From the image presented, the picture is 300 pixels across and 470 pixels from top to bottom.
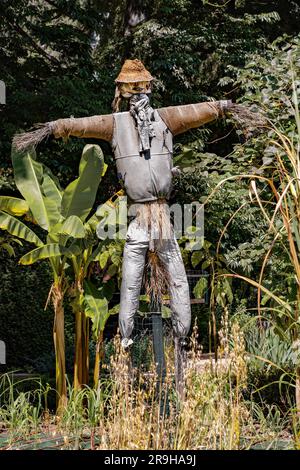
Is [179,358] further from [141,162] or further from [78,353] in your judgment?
[141,162]

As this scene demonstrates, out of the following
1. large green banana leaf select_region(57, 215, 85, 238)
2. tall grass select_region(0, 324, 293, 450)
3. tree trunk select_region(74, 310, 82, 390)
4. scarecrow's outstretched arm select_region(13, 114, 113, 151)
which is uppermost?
scarecrow's outstretched arm select_region(13, 114, 113, 151)

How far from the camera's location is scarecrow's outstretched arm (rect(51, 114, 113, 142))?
5352 millimetres

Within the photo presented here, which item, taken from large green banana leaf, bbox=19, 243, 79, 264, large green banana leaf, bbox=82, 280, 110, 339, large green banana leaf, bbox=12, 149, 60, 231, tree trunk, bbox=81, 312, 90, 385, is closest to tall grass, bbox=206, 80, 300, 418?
large green banana leaf, bbox=82, 280, 110, 339

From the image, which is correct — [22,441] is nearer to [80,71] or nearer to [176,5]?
[80,71]

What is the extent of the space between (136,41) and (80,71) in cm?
133

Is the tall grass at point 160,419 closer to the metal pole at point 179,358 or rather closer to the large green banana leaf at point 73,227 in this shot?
the metal pole at point 179,358

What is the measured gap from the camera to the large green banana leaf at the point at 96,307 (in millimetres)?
6031

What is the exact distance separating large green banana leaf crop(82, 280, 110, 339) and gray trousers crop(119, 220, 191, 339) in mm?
649

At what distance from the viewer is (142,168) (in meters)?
5.33

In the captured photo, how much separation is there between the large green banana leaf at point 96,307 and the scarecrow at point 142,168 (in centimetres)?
67

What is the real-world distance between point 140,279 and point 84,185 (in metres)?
1.15

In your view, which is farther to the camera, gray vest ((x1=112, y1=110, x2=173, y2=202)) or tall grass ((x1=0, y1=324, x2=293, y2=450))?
gray vest ((x1=112, y1=110, x2=173, y2=202))

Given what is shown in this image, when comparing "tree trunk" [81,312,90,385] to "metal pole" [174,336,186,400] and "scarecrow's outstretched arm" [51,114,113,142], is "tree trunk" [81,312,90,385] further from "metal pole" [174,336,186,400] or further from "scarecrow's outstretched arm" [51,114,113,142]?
"scarecrow's outstretched arm" [51,114,113,142]
